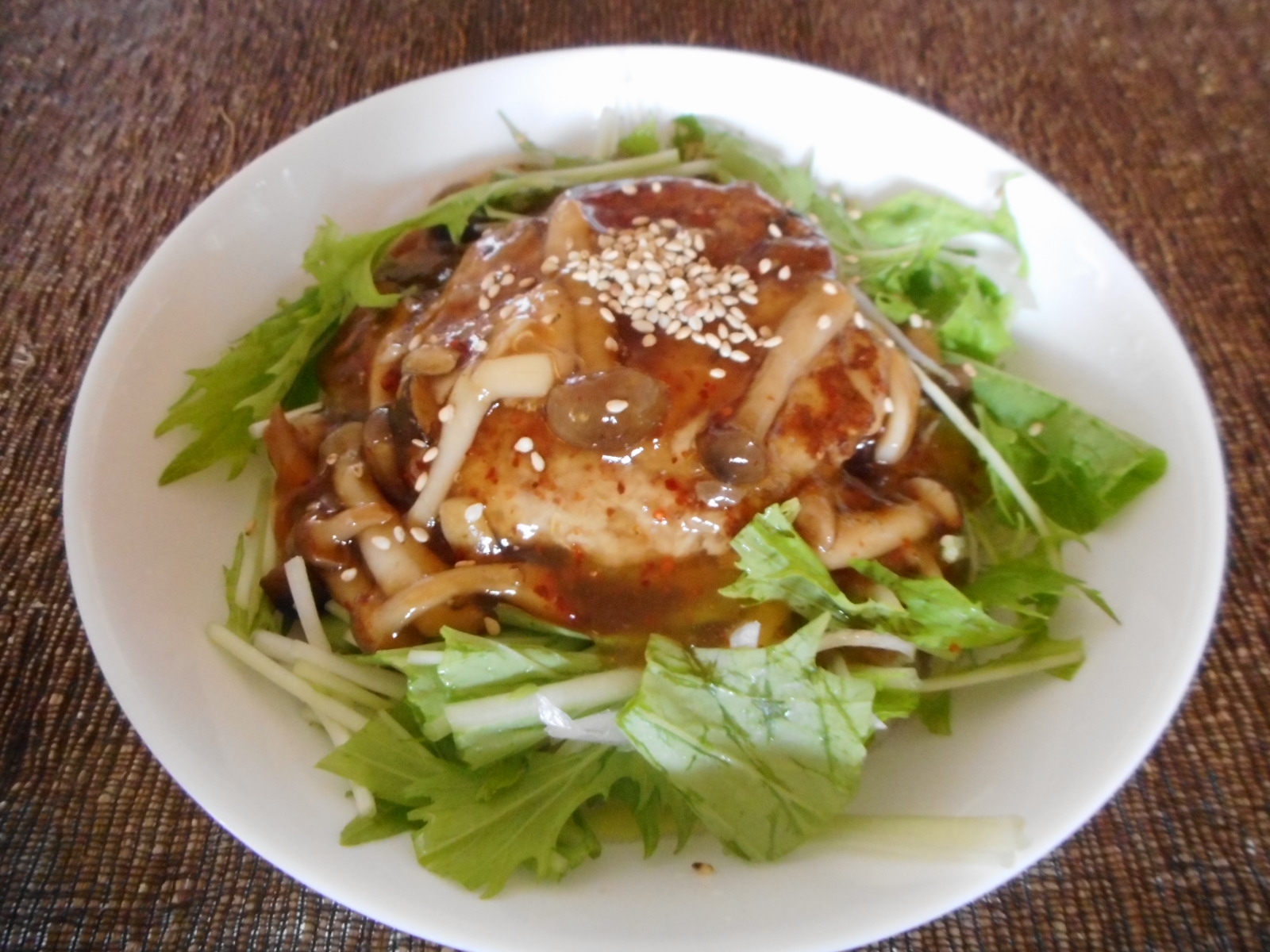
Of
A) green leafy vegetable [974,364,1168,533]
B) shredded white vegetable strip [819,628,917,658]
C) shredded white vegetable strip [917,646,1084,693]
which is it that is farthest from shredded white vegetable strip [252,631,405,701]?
green leafy vegetable [974,364,1168,533]

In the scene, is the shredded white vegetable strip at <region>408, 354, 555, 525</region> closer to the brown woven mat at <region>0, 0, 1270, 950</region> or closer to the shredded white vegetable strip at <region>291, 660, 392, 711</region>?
the shredded white vegetable strip at <region>291, 660, 392, 711</region>

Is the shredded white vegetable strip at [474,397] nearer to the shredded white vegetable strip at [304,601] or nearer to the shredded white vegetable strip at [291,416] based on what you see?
the shredded white vegetable strip at [304,601]

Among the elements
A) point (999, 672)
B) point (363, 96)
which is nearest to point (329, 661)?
point (999, 672)

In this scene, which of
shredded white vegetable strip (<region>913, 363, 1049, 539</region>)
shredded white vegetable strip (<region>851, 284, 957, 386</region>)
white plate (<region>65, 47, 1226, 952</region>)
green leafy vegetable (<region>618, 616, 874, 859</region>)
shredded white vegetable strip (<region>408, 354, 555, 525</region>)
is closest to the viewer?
white plate (<region>65, 47, 1226, 952</region>)

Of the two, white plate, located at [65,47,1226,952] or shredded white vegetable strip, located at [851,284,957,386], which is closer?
white plate, located at [65,47,1226,952]

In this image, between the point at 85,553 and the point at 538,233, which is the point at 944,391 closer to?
the point at 538,233

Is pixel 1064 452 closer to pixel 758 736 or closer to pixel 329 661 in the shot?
pixel 758 736

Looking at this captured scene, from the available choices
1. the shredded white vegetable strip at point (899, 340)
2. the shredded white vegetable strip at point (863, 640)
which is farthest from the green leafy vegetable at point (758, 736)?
the shredded white vegetable strip at point (899, 340)
